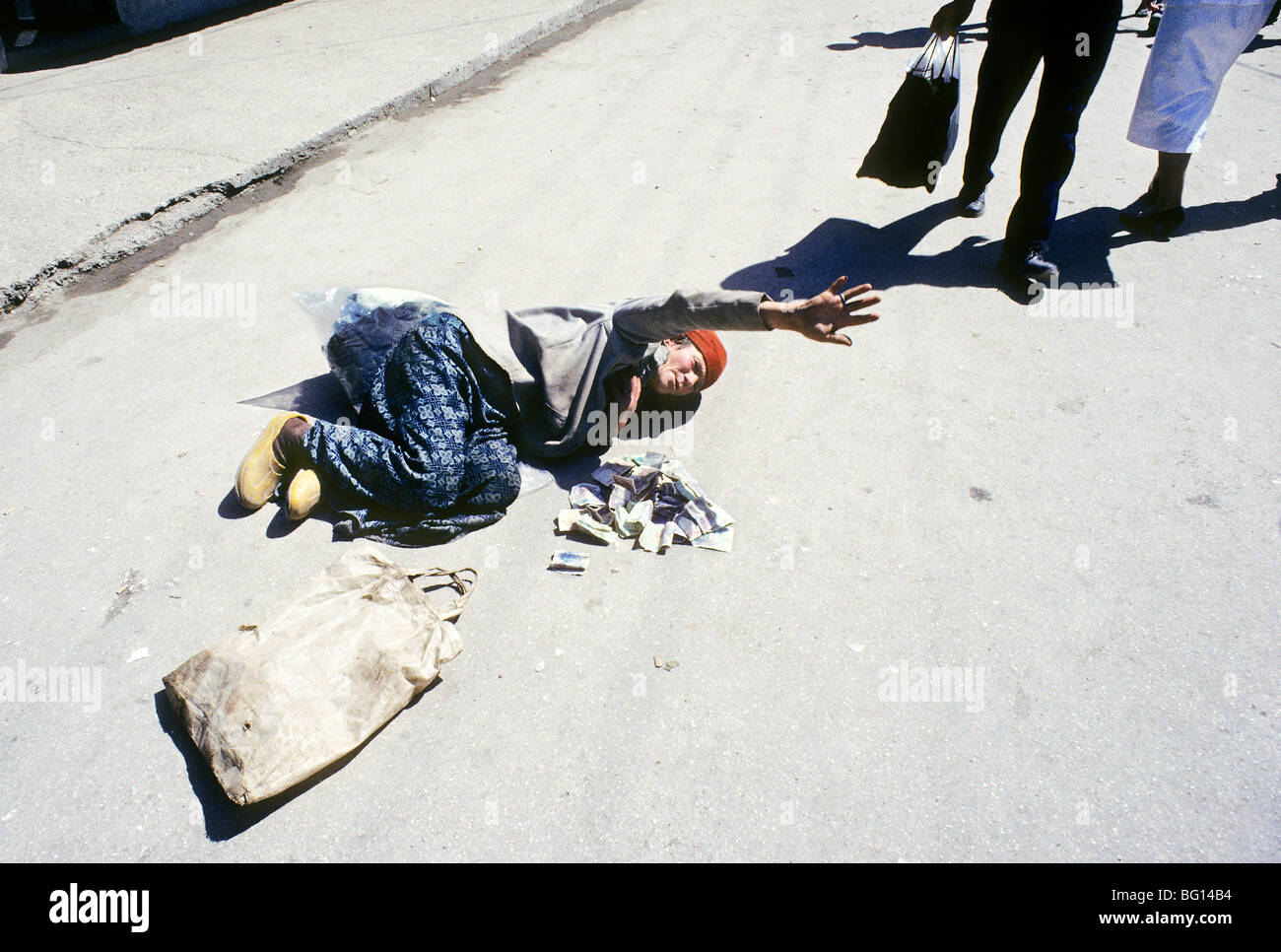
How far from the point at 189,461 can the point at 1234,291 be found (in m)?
4.66

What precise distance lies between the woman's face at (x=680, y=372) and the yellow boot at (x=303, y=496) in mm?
1286

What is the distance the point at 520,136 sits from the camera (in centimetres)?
561

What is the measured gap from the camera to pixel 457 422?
107 inches

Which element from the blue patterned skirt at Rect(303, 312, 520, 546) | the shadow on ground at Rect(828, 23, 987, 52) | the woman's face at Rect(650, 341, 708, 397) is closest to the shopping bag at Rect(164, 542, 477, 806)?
the blue patterned skirt at Rect(303, 312, 520, 546)

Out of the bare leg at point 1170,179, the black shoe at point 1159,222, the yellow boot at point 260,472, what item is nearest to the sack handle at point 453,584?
the yellow boot at point 260,472

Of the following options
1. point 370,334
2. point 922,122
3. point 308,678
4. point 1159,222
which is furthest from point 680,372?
point 1159,222

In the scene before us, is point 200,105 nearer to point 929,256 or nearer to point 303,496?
point 303,496

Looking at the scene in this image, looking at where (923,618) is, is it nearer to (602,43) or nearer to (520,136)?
(520,136)

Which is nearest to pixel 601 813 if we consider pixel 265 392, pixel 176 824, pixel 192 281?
pixel 176 824

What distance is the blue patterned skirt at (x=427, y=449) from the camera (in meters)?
2.61

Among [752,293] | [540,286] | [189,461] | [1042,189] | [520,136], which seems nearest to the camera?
[752,293]

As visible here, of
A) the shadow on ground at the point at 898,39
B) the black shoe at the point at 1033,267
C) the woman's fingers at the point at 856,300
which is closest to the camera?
the woman's fingers at the point at 856,300

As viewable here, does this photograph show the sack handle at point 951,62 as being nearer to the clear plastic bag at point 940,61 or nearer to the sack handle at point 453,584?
the clear plastic bag at point 940,61

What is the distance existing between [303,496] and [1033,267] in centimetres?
339
